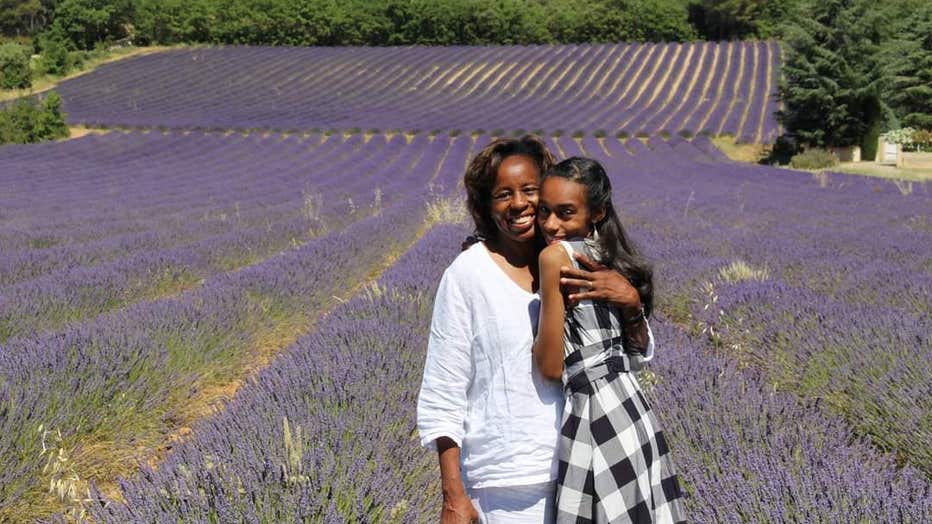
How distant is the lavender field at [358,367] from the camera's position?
1.81 metres

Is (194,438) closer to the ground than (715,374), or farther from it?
farther from it

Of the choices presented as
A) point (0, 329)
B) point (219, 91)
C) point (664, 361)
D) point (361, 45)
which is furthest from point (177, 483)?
point (361, 45)

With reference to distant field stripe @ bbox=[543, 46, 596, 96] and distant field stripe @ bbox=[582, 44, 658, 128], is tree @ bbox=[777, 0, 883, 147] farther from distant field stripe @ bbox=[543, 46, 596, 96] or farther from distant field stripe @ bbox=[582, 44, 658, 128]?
distant field stripe @ bbox=[543, 46, 596, 96]

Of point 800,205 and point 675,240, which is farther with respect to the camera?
point 800,205

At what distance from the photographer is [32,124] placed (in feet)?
84.0

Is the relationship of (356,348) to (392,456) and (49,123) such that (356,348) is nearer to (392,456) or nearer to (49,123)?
(392,456)

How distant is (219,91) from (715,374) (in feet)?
114

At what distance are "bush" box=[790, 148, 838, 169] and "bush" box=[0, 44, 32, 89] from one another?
113ft

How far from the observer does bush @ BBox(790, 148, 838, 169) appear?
20.5 m

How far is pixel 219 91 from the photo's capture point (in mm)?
34250

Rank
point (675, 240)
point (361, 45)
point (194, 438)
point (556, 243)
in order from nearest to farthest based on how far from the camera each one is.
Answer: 1. point (556, 243)
2. point (194, 438)
3. point (675, 240)
4. point (361, 45)

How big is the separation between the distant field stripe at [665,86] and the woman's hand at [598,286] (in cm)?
2730

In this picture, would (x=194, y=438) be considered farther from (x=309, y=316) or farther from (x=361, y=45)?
(x=361, y=45)

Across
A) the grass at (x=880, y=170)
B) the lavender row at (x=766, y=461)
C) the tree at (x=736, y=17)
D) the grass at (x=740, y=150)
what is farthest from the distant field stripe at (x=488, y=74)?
the lavender row at (x=766, y=461)
